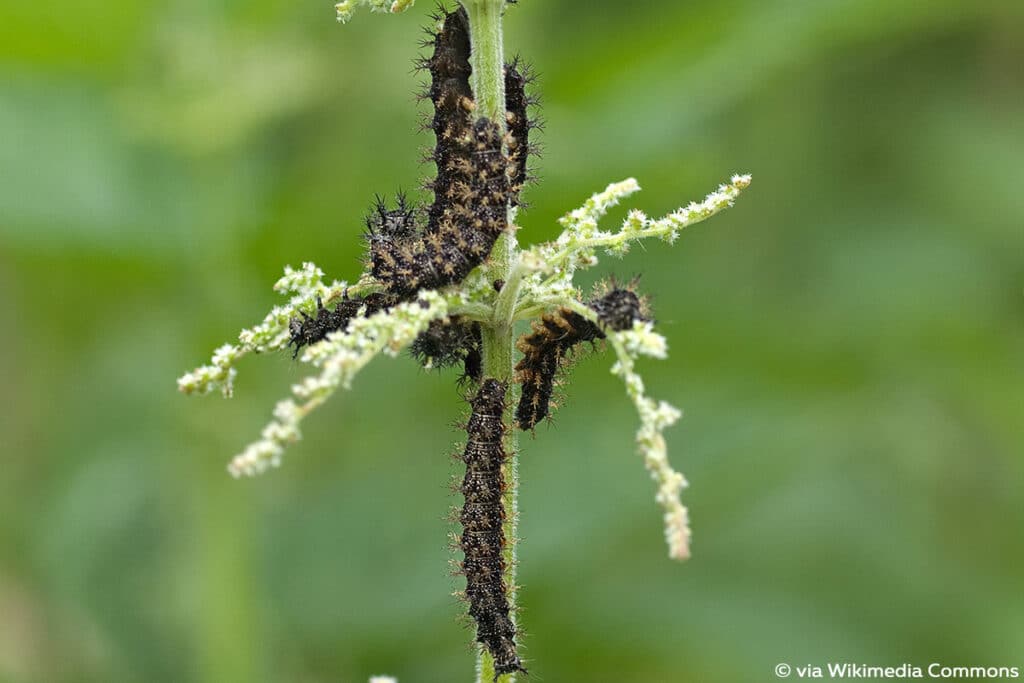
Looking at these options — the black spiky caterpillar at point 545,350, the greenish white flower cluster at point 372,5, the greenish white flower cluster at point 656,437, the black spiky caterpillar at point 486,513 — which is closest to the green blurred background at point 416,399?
the black spiky caterpillar at point 545,350

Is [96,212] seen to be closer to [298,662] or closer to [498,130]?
[298,662]

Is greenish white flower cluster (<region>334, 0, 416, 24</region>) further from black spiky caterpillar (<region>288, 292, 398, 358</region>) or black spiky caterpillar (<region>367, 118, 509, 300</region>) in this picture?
black spiky caterpillar (<region>288, 292, 398, 358</region>)

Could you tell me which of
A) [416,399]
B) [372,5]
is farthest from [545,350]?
[416,399]

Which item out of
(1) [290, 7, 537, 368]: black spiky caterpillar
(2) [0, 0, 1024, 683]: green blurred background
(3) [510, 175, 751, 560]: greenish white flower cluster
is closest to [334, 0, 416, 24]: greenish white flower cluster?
(1) [290, 7, 537, 368]: black spiky caterpillar

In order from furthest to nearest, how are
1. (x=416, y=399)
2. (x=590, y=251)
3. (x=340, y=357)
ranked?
(x=416, y=399), (x=590, y=251), (x=340, y=357)

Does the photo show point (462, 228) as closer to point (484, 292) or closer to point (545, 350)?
point (484, 292)

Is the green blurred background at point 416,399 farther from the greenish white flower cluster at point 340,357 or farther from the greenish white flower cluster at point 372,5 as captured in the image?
the greenish white flower cluster at point 340,357
